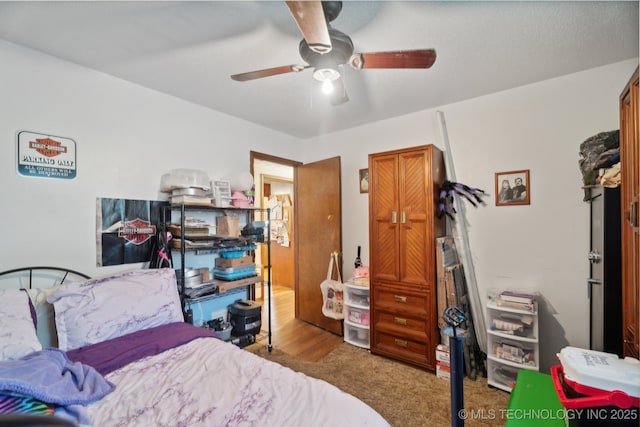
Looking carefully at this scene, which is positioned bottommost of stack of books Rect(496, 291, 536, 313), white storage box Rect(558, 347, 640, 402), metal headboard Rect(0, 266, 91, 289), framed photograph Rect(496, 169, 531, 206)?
stack of books Rect(496, 291, 536, 313)

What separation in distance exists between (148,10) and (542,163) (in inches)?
118

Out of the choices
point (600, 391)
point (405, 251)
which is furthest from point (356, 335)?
point (600, 391)

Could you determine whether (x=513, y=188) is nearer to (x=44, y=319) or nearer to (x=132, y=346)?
(x=132, y=346)

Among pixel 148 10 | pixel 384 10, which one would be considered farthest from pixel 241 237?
pixel 384 10

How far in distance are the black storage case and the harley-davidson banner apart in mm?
957

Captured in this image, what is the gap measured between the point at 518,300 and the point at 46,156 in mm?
3625

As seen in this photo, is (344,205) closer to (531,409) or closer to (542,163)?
(542,163)

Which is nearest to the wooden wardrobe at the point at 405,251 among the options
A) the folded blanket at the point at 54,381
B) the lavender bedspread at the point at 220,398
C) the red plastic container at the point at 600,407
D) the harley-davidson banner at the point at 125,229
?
the red plastic container at the point at 600,407

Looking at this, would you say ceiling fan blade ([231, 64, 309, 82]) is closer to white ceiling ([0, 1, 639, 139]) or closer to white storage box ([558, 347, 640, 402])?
white ceiling ([0, 1, 639, 139])

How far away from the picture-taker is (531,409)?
1.35 m

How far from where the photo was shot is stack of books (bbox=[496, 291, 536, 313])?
2160 mm

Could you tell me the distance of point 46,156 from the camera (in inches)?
74.6

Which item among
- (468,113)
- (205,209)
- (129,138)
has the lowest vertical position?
(205,209)

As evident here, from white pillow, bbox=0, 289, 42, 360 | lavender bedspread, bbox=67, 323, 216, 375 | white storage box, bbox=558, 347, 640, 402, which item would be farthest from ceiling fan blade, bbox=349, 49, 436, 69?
white pillow, bbox=0, 289, 42, 360
